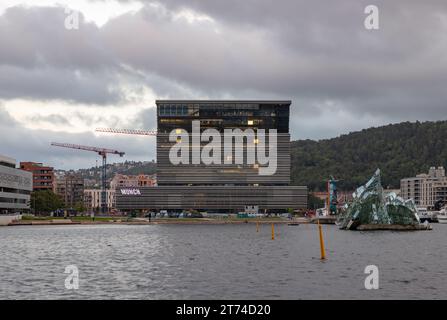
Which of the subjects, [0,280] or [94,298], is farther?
[0,280]

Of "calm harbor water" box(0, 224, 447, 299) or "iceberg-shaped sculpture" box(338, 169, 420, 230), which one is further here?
"iceberg-shaped sculpture" box(338, 169, 420, 230)

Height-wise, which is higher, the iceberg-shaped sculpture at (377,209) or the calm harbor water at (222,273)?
the iceberg-shaped sculpture at (377,209)

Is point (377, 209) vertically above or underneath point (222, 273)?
above

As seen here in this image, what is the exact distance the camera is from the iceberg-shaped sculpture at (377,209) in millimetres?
178250

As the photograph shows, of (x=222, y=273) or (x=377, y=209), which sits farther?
→ (x=377, y=209)

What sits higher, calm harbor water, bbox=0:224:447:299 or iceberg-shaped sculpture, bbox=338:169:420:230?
iceberg-shaped sculpture, bbox=338:169:420:230

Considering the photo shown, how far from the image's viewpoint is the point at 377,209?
601 ft

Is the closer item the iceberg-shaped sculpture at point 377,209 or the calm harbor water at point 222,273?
the calm harbor water at point 222,273

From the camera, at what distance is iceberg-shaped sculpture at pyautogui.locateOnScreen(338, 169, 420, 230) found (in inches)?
7018

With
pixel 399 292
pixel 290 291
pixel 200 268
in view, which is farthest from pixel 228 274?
pixel 399 292
